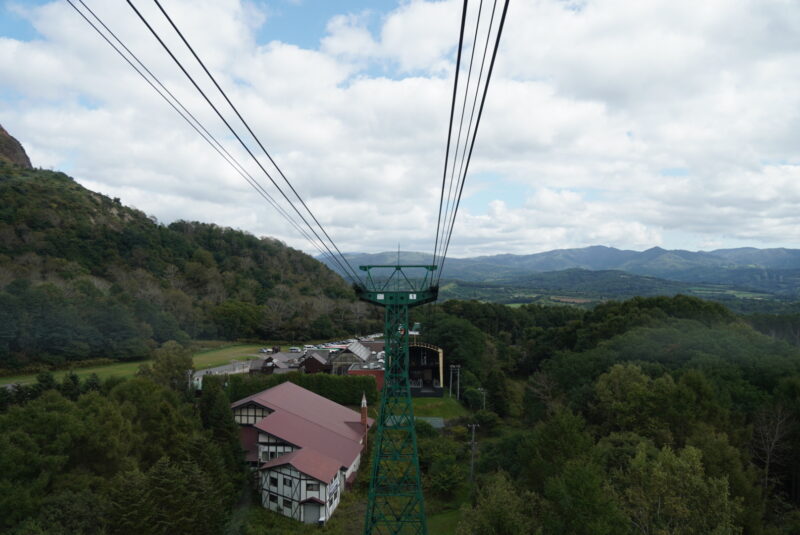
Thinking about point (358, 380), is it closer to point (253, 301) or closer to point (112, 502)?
point (112, 502)

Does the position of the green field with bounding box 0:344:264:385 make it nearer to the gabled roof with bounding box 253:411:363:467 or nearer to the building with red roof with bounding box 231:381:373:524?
the building with red roof with bounding box 231:381:373:524

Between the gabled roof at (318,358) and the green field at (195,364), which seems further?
the gabled roof at (318,358)

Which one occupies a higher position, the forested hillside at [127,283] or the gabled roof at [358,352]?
the forested hillside at [127,283]

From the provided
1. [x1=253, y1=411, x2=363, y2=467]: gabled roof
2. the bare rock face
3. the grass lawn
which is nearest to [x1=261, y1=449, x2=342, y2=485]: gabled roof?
[x1=253, y1=411, x2=363, y2=467]: gabled roof

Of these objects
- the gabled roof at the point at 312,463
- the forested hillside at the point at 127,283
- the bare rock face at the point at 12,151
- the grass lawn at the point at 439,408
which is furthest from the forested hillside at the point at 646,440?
the bare rock face at the point at 12,151

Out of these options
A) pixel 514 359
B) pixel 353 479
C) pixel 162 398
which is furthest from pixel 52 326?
pixel 514 359

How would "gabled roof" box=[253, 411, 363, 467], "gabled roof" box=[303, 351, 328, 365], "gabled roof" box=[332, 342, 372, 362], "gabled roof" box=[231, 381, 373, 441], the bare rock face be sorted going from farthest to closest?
the bare rock face < "gabled roof" box=[332, 342, 372, 362] < "gabled roof" box=[303, 351, 328, 365] < "gabled roof" box=[231, 381, 373, 441] < "gabled roof" box=[253, 411, 363, 467]

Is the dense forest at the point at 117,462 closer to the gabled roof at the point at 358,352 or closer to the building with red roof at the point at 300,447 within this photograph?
the building with red roof at the point at 300,447
